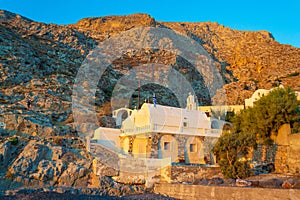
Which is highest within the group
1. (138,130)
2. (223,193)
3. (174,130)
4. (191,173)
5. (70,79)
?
(70,79)

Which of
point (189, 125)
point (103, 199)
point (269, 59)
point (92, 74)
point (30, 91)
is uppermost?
point (269, 59)

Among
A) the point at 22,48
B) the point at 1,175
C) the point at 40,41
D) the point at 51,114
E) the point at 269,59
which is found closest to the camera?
the point at 1,175

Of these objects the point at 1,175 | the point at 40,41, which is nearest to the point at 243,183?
the point at 1,175

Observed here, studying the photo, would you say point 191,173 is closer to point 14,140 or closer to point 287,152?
point 287,152

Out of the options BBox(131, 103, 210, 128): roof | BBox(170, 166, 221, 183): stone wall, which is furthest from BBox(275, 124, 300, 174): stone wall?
BBox(131, 103, 210, 128): roof

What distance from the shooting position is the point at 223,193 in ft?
48.0

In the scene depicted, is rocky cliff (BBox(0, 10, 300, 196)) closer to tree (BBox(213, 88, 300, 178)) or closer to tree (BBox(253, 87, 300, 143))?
tree (BBox(213, 88, 300, 178))

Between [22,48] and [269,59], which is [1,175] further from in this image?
[269,59]

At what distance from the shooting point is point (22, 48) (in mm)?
58250

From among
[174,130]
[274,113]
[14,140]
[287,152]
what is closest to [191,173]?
[174,130]

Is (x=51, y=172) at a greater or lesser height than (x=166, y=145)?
lesser

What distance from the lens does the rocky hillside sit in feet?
117

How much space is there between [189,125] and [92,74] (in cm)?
3436

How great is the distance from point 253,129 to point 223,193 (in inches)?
550
